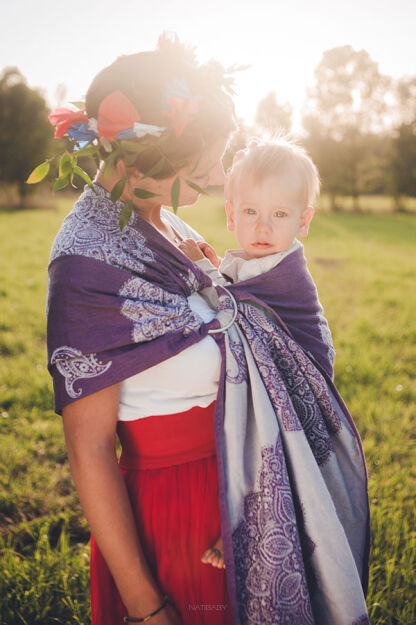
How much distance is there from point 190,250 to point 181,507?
2.82 feet

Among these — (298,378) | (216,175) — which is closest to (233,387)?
(298,378)

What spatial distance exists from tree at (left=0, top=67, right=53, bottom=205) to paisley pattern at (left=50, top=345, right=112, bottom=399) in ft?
71.2

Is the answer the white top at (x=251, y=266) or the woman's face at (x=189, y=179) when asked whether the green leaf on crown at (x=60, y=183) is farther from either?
the white top at (x=251, y=266)

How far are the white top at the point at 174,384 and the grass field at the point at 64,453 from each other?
4.19ft

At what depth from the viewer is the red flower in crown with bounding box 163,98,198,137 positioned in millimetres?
1153

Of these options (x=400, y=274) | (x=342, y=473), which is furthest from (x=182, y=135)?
(x=400, y=274)

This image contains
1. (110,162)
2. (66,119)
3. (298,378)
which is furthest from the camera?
(298,378)

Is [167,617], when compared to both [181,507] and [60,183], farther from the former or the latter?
[60,183]

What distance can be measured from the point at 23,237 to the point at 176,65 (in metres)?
11.4

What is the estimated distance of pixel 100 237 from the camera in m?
1.26

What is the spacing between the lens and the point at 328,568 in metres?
1.33

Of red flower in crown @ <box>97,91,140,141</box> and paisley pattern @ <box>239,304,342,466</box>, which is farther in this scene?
paisley pattern @ <box>239,304,342,466</box>

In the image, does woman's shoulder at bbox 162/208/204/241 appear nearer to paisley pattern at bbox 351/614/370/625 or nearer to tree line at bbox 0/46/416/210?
paisley pattern at bbox 351/614/370/625

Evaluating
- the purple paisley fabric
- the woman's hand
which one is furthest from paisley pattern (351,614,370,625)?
the woman's hand
